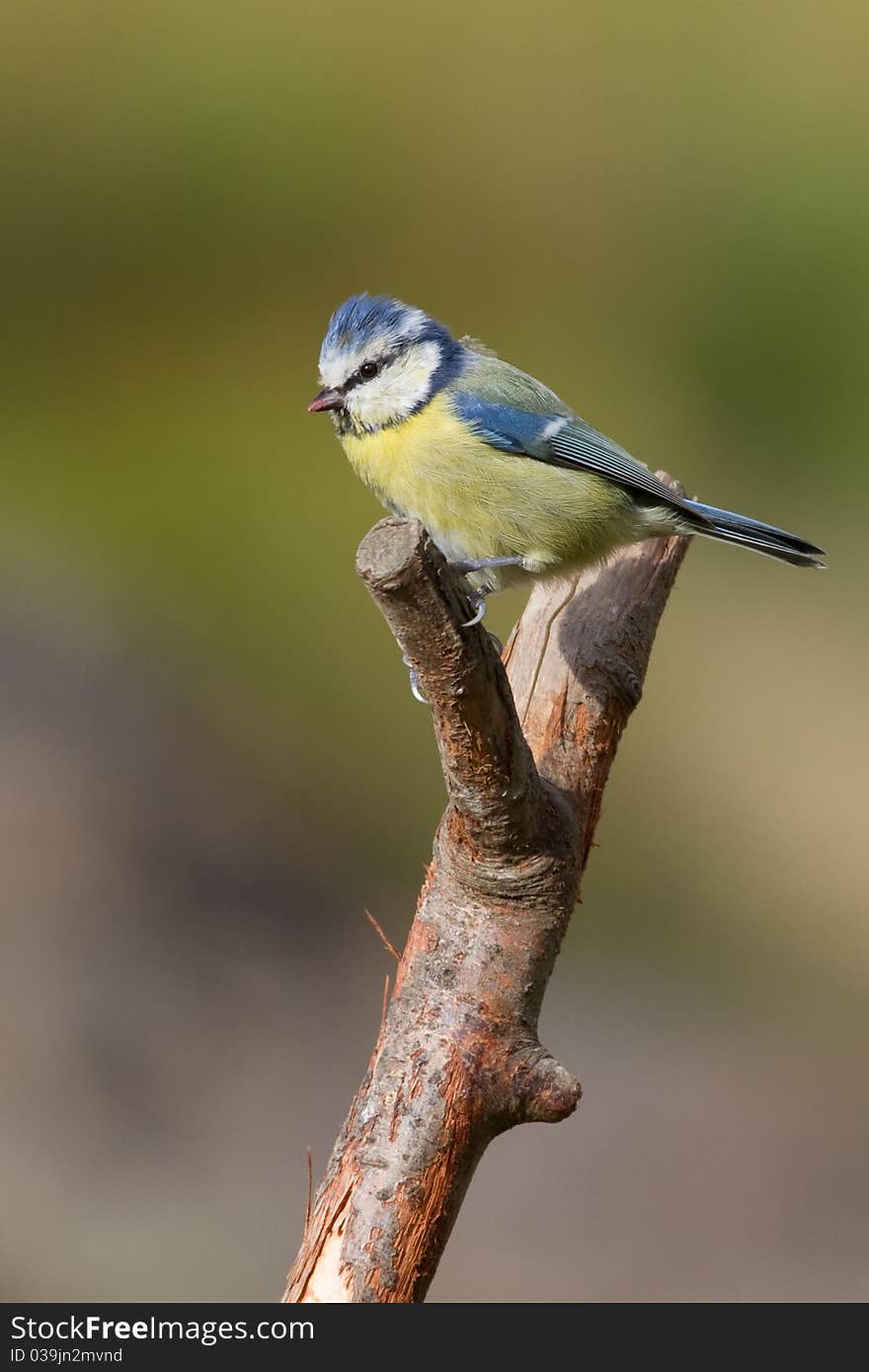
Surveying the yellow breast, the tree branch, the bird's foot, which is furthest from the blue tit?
the tree branch

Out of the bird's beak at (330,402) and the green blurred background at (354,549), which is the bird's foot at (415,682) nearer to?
the bird's beak at (330,402)

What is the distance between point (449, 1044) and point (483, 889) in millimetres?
240

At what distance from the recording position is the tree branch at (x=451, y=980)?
1634mm

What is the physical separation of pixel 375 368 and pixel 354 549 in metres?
2.62

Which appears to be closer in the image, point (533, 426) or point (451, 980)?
point (451, 980)

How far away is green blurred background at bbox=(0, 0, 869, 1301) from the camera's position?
13.1 feet

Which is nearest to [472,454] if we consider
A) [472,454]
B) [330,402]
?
[472,454]

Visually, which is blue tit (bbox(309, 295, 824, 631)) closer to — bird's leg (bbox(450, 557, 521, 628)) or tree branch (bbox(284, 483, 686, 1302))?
bird's leg (bbox(450, 557, 521, 628))

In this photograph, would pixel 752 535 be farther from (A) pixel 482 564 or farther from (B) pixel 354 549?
(B) pixel 354 549

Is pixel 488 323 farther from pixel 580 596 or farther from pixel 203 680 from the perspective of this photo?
pixel 580 596

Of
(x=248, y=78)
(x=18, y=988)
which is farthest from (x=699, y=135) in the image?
(x=18, y=988)

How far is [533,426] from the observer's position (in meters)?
2.24

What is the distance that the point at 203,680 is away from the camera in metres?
4.68

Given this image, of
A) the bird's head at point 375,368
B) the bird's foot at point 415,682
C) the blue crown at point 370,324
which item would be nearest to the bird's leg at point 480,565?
the bird's foot at point 415,682
